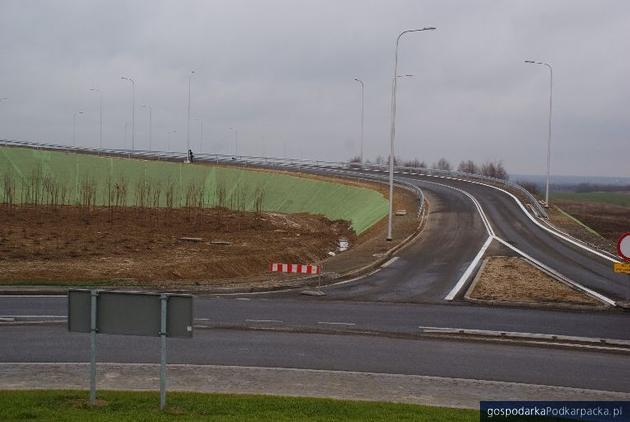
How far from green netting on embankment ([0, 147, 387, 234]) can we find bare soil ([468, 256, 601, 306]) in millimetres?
23665

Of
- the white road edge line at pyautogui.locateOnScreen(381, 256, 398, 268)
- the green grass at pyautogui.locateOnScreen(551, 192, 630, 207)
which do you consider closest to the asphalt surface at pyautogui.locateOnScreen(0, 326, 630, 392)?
the white road edge line at pyautogui.locateOnScreen(381, 256, 398, 268)

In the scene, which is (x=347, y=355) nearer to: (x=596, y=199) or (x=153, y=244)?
(x=153, y=244)

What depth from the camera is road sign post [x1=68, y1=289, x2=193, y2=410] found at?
27.6 feet

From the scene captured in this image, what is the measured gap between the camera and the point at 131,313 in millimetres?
8562

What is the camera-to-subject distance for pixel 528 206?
4412 centimetres

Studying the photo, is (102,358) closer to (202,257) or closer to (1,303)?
(1,303)

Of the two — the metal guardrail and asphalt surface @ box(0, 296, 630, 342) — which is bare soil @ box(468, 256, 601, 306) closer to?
asphalt surface @ box(0, 296, 630, 342)

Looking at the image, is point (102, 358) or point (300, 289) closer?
point (102, 358)

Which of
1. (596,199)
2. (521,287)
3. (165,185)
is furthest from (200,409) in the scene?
(596,199)

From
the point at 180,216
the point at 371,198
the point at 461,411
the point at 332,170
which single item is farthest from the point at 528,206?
the point at 461,411

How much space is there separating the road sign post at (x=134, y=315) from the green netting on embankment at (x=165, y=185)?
39346 millimetres

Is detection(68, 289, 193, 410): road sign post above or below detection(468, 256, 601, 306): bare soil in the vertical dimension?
above

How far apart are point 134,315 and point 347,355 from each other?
211 inches

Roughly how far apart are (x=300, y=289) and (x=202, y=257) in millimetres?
8427
